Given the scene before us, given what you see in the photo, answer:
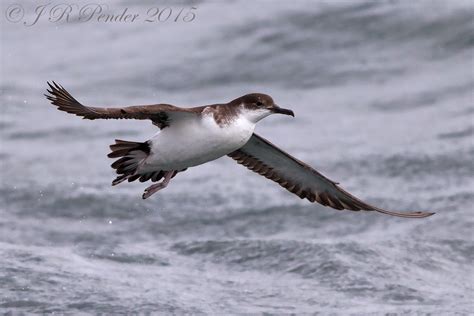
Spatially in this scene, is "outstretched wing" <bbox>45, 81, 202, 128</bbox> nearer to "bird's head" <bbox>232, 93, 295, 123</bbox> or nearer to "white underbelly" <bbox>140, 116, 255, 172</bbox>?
"white underbelly" <bbox>140, 116, 255, 172</bbox>

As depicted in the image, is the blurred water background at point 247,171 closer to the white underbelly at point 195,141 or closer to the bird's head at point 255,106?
the white underbelly at point 195,141

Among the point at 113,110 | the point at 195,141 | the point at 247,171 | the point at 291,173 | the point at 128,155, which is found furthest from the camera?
the point at 247,171

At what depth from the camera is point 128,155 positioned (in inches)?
346

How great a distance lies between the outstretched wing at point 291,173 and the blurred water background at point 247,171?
7.11 ft

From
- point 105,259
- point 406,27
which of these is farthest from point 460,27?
point 105,259

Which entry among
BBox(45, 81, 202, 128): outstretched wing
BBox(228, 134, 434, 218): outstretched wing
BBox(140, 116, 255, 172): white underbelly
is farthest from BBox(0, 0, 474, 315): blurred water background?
BBox(45, 81, 202, 128): outstretched wing

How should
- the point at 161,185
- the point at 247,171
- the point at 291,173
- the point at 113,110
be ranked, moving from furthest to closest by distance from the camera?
the point at 247,171 < the point at 291,173 < the point at 161,185 < the point at 113,110

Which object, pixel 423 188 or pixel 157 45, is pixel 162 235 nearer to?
pixel 423 188

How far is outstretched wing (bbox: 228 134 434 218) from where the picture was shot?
9789 mm

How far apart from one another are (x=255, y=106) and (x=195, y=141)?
52 cm

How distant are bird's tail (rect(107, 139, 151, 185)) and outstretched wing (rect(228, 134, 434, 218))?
1.27 metres

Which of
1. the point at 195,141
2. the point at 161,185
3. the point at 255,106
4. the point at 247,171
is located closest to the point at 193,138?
the point at 195,141

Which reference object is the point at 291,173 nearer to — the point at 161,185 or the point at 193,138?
the point at 161,185

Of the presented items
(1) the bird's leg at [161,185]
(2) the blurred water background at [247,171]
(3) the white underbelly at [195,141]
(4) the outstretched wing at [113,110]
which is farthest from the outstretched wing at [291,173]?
(2) the blurred water background at [247,171]
